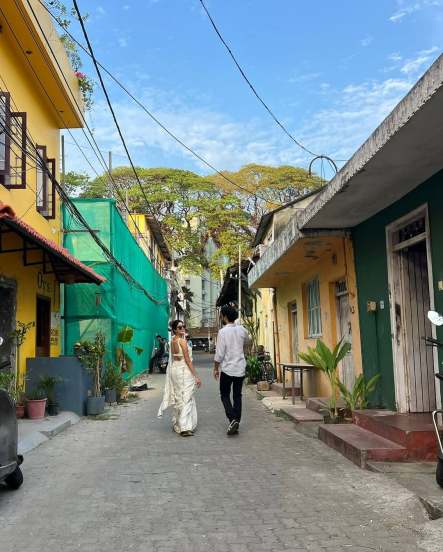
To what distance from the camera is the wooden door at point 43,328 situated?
448 inches

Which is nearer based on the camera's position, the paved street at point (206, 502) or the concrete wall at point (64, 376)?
the paved street at point (206, 502)

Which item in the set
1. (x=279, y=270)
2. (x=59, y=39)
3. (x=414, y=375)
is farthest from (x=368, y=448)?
(x=59, y=39)

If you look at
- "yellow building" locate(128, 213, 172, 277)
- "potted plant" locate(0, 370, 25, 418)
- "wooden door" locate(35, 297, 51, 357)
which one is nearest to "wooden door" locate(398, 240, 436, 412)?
"potted plant" locate(0, 370, 25, 418)

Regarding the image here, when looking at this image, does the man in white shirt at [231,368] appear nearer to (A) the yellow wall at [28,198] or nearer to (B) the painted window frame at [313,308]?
(A) the yellow wall at [28,198]

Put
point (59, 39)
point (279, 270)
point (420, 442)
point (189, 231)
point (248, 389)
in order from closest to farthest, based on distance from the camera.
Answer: point (420, 442) < point (59, 39) < point (279, 270) < point (248, 389) < point (189, 231)

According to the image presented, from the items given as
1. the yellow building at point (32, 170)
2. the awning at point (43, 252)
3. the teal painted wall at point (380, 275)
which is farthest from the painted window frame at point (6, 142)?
the teal painted wall at point (380, 275)

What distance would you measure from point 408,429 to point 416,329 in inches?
73.5

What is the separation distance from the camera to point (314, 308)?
12.4 meters

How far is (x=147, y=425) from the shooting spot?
358 inches

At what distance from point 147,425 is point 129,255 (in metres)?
9.33

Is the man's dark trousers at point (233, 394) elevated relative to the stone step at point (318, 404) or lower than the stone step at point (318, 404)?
elevated

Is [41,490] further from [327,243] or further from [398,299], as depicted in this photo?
[327,243]

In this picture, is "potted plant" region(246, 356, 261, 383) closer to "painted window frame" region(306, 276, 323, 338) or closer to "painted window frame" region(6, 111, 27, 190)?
"painted window frame" region(306, 276, 323, 338)

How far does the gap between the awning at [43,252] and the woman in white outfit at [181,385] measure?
2217mm
